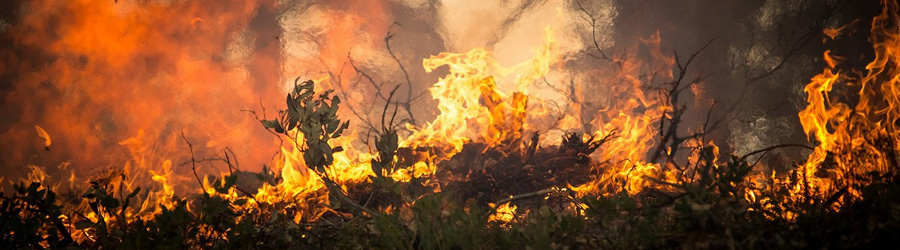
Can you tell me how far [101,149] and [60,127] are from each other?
692 millimetres

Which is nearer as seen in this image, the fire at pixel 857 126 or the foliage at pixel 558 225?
the foliage at pixel 558 225

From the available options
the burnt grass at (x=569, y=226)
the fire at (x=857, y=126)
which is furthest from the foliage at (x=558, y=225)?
the fire at (x=857, y=126)

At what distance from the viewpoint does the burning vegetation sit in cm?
247

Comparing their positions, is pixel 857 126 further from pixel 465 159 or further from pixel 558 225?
pixel 558 225

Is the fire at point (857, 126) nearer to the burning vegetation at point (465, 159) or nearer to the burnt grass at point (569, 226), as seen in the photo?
the burning vegetation at point (465, 159)

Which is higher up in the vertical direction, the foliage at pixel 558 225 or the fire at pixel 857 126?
the fire at pixel 857 126

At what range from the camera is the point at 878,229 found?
196cm

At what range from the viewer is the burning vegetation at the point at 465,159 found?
247cm

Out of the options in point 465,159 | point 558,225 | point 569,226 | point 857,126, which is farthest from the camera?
point 465,159

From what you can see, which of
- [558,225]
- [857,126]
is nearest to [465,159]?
[558,225]

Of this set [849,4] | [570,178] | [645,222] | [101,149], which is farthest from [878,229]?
[101,149]

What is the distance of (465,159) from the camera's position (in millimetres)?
5383

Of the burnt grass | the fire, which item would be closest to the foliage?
the burnt grass

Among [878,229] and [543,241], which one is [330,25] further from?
[878,229]
